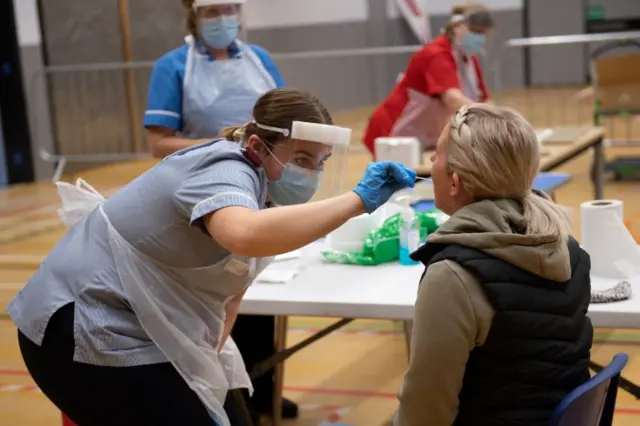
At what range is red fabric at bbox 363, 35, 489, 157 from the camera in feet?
15.6

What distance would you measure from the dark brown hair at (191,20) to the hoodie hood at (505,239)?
208 cm

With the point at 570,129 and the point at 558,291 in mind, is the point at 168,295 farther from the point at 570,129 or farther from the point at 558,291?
the point at 570,129

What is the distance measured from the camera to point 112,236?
2090 millimetres

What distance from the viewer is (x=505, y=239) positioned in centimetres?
177

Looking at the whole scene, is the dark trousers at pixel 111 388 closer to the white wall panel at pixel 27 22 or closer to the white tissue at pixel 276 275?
the white tissue at pixel 276 275

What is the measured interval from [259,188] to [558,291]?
0.65 meters

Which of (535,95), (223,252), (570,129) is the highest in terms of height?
(223,252)

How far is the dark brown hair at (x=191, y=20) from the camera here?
363 cm

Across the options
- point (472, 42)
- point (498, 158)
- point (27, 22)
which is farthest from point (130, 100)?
point (498, 158)

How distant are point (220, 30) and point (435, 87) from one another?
1467 mm

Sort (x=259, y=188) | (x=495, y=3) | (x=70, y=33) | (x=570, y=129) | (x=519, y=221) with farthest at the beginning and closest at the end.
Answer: (x=495, y=3) < (x=70, y=33) < (x=570, y=129) < (x=259, y=188) < (x=519, y=221)

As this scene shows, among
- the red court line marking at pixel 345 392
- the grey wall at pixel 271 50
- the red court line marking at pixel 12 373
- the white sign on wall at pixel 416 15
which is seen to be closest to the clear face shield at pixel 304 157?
the red court line marking at pixel 345 392

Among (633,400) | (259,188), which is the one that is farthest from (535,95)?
(259,188)

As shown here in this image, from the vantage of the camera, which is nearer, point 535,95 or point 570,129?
point 570,129
